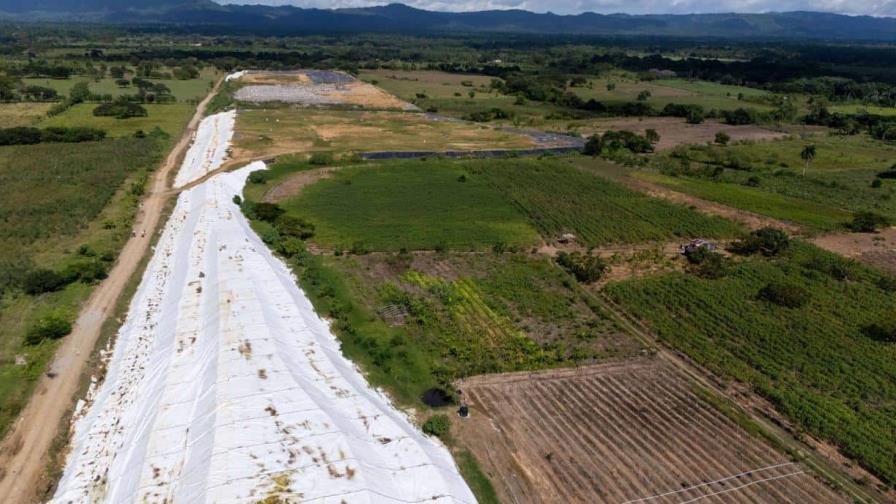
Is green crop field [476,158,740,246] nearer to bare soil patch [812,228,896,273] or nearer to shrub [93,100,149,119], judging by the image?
bare soil patch [812,228,896,273]

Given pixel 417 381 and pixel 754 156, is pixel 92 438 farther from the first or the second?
pixel 754 156

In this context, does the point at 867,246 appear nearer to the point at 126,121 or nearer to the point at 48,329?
the point at 48,329

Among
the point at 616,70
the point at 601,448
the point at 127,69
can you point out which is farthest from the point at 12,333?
the point at 616,70

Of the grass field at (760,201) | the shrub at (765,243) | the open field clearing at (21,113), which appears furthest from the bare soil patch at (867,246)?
the open field clearing at (21,113)

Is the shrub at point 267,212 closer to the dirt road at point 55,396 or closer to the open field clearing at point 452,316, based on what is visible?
the open field clearing at point 452,316

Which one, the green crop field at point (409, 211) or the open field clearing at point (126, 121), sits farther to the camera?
the open field clearing at point (126, 121)

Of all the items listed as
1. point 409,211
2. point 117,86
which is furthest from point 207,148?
point 117,86

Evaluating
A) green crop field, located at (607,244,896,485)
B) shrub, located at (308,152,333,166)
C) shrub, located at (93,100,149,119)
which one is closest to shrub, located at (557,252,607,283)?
green crop field, located at (607,244,896,485)

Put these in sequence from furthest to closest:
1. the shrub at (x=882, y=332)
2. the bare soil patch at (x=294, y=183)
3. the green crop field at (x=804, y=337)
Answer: the bare soil patch at (x=294, y=183) → the shrub at (x=882, y=332) → the green crop field at (x=804, y=337)
